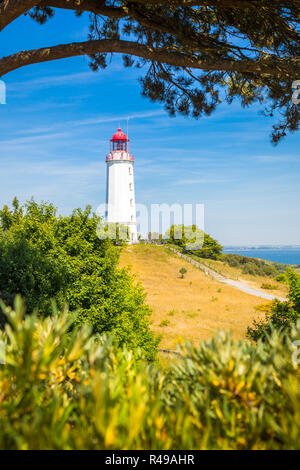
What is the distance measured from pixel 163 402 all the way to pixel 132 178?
1875 inches

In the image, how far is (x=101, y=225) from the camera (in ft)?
54.1

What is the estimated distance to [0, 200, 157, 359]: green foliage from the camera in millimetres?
11883

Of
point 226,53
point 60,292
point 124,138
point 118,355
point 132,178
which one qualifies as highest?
point 124,138

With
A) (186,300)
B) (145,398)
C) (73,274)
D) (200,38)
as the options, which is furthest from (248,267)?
(145,398)

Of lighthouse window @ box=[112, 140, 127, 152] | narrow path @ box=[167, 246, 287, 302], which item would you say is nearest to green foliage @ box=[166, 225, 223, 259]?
narrow path @ box=[167, 246, 287, 302]

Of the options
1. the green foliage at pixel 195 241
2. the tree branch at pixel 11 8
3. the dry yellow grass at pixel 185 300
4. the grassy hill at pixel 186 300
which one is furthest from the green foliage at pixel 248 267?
the tree branch at pixel 11 8

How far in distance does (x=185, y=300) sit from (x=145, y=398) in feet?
97.3

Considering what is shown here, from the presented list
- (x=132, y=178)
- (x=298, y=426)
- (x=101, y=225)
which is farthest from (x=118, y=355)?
(x=132, y=178)

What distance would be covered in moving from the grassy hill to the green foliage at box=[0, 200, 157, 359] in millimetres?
2673

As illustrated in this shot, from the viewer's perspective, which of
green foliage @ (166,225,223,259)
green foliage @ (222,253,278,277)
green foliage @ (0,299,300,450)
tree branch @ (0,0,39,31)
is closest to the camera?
green foliage @ (0,299,300,450)

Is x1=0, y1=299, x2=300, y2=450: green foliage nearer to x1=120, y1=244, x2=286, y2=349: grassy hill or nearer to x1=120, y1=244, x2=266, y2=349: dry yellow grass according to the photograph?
x1=120, y1=244, x2=286, y2=349: grassy hill

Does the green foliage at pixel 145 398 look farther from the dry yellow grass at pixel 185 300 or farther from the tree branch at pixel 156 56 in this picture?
the dry yellow grass at pixel 185 300

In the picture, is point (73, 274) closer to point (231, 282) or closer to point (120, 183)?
point (231, 282)

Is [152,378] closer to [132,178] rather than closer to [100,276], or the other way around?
[100,276]
